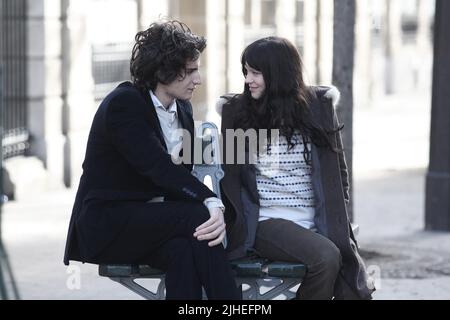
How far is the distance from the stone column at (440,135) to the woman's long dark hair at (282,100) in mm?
4615

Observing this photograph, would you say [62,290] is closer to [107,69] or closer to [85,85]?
[85,85]

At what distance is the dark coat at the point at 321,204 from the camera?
5.15 meters

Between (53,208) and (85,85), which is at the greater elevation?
(85,85)

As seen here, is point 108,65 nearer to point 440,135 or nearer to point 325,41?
point 440,135

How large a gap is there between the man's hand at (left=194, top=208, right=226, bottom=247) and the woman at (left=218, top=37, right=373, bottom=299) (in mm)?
352

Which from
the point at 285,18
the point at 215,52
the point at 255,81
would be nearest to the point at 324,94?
the point at 255,81

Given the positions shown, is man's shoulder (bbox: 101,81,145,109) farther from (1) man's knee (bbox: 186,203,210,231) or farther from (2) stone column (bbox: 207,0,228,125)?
(2) stone column (bbox: 207,0,228,125)

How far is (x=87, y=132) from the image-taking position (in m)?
13.2
